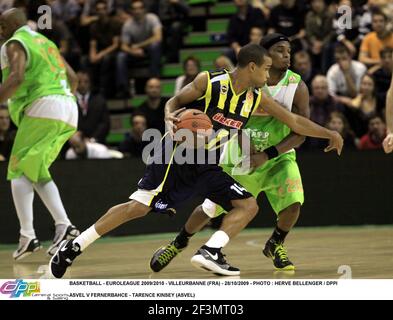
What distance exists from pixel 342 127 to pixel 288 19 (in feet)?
8.96

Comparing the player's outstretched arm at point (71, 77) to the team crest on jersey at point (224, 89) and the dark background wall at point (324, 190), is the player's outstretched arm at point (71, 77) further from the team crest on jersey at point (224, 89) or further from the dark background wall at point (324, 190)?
the team crest on jersey at point (224, 89)

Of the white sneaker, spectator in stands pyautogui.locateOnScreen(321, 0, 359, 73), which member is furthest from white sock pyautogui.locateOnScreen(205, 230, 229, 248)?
spectator in stands pyautogui.locateOnScreen(321, 0, 359, 73)

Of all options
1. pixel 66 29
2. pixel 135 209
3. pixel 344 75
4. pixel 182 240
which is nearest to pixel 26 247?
pixel 182 240

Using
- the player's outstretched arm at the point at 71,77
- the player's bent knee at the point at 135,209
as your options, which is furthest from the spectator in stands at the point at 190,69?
the player's bent knee at the point at 135,209

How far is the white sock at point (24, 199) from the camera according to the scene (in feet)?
31.8

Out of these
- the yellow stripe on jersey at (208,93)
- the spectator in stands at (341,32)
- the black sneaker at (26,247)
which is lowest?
the black sneaker at (26,247)

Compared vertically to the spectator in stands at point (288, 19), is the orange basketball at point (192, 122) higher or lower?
higher

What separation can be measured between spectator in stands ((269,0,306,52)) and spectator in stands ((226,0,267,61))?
193mm

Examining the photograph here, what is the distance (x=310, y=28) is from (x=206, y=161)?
7.63 metres

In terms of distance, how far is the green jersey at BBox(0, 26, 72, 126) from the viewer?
31.4 ft

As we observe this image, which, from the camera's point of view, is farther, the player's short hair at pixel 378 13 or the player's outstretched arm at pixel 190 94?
the player's short hair at pixel 378 13

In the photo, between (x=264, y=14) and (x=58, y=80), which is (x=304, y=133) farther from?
(x=264, y=14)

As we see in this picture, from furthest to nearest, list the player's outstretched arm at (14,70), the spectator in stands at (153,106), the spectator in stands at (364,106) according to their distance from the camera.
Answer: the spectator in stands at (153,106) → the spectator in stands at (364,106) → the player's outstretched arm at (14,70)

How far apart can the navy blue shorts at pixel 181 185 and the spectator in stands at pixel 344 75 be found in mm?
6560
